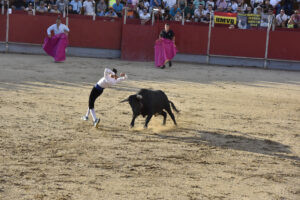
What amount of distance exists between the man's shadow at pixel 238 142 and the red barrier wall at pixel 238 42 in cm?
1082

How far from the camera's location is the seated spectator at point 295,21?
1888 centimetres

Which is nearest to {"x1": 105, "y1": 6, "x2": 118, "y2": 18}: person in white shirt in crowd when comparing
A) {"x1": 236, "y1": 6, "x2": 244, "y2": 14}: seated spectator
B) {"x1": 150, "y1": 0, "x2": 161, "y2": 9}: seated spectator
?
{"x1": 150, "y1": 0, "x2": 161, "y2": 9}: seated spectator

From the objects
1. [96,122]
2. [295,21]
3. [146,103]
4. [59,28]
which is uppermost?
[295,21]

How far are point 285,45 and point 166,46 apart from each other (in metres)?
4.33

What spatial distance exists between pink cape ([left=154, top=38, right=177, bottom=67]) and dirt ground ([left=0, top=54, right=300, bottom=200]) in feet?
10.5

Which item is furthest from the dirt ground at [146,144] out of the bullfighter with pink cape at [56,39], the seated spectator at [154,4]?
the seated spectator at [154,4]

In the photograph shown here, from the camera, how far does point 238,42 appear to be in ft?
62.3

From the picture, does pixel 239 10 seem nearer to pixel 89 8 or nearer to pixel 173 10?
pixel 173 10

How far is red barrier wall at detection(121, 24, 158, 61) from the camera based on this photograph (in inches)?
734

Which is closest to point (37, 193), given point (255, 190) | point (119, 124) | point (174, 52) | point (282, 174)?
point (255, 190)

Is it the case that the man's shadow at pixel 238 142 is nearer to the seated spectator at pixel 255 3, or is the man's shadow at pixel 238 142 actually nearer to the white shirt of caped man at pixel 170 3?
the white shirt of caped man at pixel 170 3

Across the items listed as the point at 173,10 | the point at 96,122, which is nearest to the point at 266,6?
the point at 173,10

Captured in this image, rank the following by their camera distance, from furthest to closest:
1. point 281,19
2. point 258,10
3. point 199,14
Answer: point 199,14 < point 281,19 < point 258,10

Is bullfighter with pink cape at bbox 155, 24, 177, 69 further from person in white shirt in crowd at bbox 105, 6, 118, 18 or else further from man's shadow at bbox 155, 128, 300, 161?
man's shadow at bbox 155, 128, 300, 161
